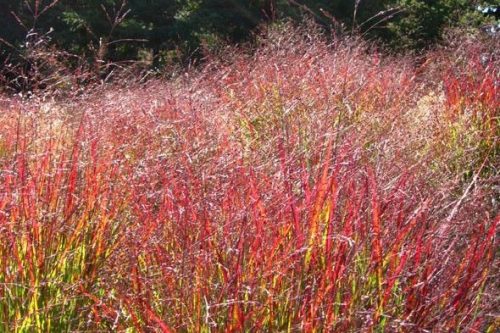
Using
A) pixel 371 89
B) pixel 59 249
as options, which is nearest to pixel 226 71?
pixel 371 89

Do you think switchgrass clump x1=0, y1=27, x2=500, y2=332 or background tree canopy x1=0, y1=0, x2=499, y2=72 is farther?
background tree canopy x1=0, y1=0, x2=499, y2=72

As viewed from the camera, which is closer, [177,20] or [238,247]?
[238,247]

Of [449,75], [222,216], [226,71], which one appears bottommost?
[226,71]

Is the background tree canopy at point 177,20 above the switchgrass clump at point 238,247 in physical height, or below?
below

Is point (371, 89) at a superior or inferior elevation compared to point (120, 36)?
superior

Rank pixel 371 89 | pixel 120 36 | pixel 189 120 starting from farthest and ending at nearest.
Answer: pixel 120 36 < pixel 371 89 < pixel 189 120

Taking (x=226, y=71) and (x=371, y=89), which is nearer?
(x=371, y=89)

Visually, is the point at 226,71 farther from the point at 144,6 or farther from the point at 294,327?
the point at 144,6

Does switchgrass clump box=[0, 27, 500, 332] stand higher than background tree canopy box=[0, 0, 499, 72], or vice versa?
switchgrass clump box=[0, 27, 500, 332]

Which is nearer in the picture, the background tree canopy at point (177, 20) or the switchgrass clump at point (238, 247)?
the switchgrass clump at point (238, 247)

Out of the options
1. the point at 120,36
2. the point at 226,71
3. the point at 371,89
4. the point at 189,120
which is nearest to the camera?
the point at 189,120

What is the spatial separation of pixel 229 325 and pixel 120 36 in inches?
606

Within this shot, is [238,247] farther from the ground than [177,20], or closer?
farther from the ground

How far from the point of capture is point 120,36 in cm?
1688
